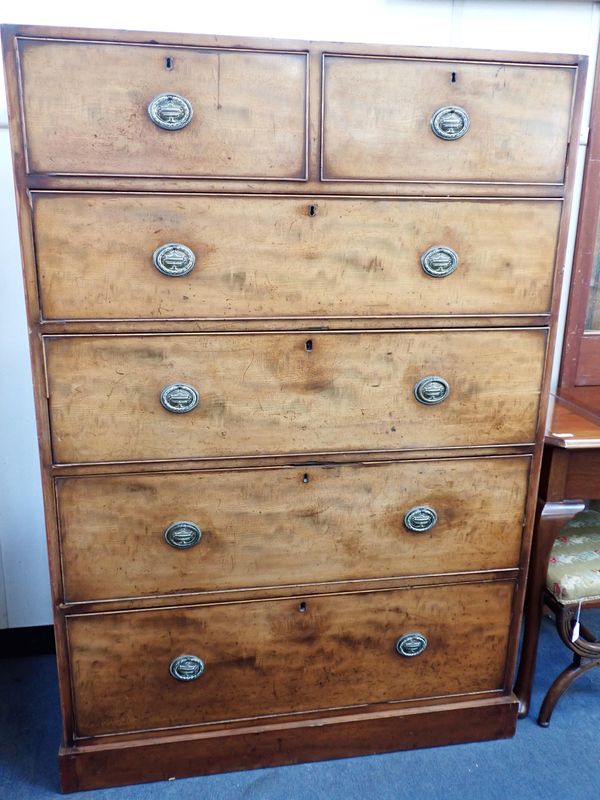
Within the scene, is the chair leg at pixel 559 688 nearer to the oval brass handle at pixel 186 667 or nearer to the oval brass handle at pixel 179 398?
the oval brass handle at pixel 186 667

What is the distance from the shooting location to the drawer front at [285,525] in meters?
1.62

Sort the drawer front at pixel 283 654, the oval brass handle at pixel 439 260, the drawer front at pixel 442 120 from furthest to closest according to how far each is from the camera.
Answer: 1. the drawer front at pixel 283 654
2. the oval brass handle at pixel 439 260
3. the drawer front at pixel 442 120

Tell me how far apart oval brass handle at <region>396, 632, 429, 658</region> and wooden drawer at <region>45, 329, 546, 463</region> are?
1.79 feet

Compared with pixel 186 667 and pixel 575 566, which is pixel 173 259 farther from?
pixel 575 566

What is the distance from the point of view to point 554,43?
2.13 metres

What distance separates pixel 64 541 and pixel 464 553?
101cm

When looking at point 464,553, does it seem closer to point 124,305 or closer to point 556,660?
point 556,660

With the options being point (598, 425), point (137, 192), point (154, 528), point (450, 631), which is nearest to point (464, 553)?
point (450, 631)

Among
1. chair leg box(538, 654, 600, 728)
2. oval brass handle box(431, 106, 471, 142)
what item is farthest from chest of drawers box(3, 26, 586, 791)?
chair leg box(538, 654, 600, 728)

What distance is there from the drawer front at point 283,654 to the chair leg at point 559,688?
0.78 feet

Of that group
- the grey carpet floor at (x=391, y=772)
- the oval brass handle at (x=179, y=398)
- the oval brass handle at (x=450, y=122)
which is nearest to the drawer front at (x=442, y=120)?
the oval brass handle at (x=450, y=122)

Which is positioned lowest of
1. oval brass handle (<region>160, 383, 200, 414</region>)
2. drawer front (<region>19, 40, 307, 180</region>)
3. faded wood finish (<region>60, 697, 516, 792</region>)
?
faded wood finish (<region>60, 697, 516, 792</region>)

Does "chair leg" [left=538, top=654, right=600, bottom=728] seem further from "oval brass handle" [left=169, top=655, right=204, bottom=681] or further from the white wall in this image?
the white wall

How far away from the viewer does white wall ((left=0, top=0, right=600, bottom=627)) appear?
1945mm
